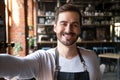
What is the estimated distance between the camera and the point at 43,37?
1170 cm

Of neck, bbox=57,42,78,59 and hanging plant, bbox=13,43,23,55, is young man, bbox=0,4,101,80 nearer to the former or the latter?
neck, bbox=57,42,78,59

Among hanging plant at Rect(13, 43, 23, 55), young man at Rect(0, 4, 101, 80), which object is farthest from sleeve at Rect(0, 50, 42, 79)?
hanging plant at Rect(13, 43, 23, 55)

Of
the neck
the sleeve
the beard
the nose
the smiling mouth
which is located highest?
the nose

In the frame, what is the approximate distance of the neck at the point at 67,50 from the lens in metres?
1.24

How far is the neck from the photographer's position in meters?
1.24

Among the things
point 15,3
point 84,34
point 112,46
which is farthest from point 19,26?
point 112,46

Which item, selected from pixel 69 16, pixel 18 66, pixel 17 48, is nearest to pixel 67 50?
pixel 69 16

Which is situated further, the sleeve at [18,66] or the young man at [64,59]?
the young man at [64,59]

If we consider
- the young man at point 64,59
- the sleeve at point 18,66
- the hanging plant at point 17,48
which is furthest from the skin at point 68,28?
the hanging plant at point 17,48

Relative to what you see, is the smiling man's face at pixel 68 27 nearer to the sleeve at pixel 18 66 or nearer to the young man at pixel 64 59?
the young man at pixel 64 59

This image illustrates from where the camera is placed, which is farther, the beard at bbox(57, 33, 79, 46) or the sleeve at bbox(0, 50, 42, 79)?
the beard at bbox(57, 33, 79, 46)

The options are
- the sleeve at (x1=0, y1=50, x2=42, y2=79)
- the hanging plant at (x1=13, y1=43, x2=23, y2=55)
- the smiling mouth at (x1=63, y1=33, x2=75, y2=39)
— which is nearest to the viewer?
the sleeve at (x1=0, y1=50, x2=42, y2=79)

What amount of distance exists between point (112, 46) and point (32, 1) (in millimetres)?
5169

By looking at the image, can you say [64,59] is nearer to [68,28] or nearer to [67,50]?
[67,50]
